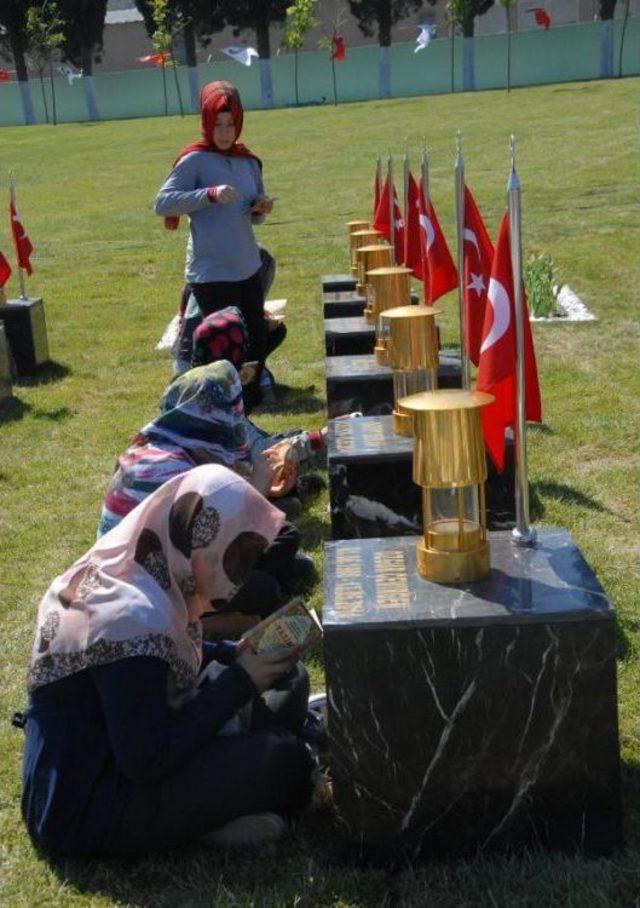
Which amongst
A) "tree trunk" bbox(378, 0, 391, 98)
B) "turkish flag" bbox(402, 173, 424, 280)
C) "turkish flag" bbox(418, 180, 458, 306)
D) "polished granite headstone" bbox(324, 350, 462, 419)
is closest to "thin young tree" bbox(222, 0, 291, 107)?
"tree trunk" bbox(378, 0, 391, 98)

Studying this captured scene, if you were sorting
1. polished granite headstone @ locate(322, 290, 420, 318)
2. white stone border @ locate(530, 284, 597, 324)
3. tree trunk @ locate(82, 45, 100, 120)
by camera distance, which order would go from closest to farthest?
polished granite headstone @ locate(322, 290, 420, 318) → white stone border @ locate(530, 284, 597, 324) → tree trunk @ locate(82, 45, 100, 120)

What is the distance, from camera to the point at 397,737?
2848mm

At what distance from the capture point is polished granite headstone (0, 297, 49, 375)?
347 inches

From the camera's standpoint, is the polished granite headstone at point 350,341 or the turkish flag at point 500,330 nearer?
the turkish flag at point 500,330

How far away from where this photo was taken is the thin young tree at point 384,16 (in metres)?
46.4

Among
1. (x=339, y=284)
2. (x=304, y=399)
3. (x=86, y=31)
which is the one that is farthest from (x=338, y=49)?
(x=304, y=399)

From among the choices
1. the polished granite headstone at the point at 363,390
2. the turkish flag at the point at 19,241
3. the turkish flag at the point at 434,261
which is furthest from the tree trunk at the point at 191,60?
the polished granite headstone at the point at 363,390

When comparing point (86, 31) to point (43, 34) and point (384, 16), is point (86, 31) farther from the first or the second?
point (384, 16)

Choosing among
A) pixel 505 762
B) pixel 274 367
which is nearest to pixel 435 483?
pixel 505 762

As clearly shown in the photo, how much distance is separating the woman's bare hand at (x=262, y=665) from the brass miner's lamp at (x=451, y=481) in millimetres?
390

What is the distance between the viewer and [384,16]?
153 feet

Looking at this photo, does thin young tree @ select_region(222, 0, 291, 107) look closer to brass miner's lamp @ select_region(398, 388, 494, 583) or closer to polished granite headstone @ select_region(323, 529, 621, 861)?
brass miner's lamp @ select_region(398, 388, 494, 583)

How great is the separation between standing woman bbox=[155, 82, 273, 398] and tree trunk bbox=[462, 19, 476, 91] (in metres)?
40.7

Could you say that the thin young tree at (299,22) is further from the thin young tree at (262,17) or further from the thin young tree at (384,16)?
the thin young tree at (384,16)
